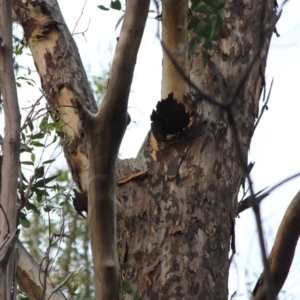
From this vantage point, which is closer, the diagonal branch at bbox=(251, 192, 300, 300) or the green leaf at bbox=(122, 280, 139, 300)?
the green leaf at bbox=(122, 280, 139, 300)

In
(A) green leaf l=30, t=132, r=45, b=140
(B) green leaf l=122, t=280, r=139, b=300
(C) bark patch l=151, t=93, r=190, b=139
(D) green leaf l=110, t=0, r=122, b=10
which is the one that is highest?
(D) green leaf l=110, t=0, r=122, b=10

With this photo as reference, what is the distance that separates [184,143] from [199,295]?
52cm

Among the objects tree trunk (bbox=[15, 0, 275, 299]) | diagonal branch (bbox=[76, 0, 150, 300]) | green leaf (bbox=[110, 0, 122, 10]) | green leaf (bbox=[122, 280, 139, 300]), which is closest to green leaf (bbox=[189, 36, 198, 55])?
tree trunk (bbox=[15, 0, 275, 299])

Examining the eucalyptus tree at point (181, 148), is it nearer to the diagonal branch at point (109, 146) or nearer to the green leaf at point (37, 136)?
the green leaf at point (37, 136)

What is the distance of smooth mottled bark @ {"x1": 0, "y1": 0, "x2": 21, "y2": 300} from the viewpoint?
145 centimetres

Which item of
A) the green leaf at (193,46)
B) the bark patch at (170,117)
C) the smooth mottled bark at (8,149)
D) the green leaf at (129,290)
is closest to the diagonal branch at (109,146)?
the smooth mottled bark at (8,149)

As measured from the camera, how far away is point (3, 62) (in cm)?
162

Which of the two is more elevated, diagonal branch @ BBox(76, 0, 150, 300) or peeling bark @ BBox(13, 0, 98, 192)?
peeling bark @ BBox(13, 0, 98, 192)

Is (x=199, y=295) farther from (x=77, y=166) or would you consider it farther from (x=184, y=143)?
(x=77, y=166)

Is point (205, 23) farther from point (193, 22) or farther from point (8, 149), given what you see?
point (8, 149)

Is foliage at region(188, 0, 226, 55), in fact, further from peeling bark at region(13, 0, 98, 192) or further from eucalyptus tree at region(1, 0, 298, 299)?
peeling bark at region(13, 0, 98, 192)

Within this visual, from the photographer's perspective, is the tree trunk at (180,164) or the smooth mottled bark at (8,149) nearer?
the smooth mottled bark at (8,149)

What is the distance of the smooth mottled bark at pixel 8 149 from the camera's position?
1.45 meters

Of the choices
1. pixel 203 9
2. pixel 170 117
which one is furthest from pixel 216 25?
pixel 170 117
